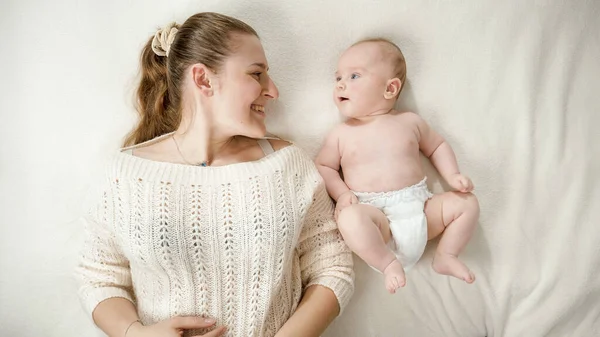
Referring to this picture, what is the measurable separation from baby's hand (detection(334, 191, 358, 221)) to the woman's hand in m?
0.39

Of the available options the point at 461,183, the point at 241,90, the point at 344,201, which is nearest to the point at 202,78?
the point at 241,90

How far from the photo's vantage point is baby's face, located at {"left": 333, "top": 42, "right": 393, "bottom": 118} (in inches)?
51.4

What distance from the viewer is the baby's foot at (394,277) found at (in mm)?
1165

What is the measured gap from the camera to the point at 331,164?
4.42 feet

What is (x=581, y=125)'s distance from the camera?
1400 mm

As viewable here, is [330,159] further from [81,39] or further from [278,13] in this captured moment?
[81,39]

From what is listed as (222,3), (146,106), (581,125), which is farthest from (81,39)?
(581,125)

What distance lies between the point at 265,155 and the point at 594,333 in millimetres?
900

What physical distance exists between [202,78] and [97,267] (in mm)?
489

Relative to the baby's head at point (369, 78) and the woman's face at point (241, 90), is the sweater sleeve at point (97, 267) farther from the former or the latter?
the baby's head at point (369, 78)

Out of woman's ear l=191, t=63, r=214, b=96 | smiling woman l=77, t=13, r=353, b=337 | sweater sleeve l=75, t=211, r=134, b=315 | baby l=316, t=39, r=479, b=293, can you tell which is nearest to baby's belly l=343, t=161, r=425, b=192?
baby l=316, t=39, r=479, b=293

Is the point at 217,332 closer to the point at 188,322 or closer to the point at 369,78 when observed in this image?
the point at 188,322

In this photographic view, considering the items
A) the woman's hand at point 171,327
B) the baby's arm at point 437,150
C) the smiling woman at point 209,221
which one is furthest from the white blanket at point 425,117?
the woman's hand at point 171,327

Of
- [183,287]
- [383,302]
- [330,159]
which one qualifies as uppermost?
[330,159]
